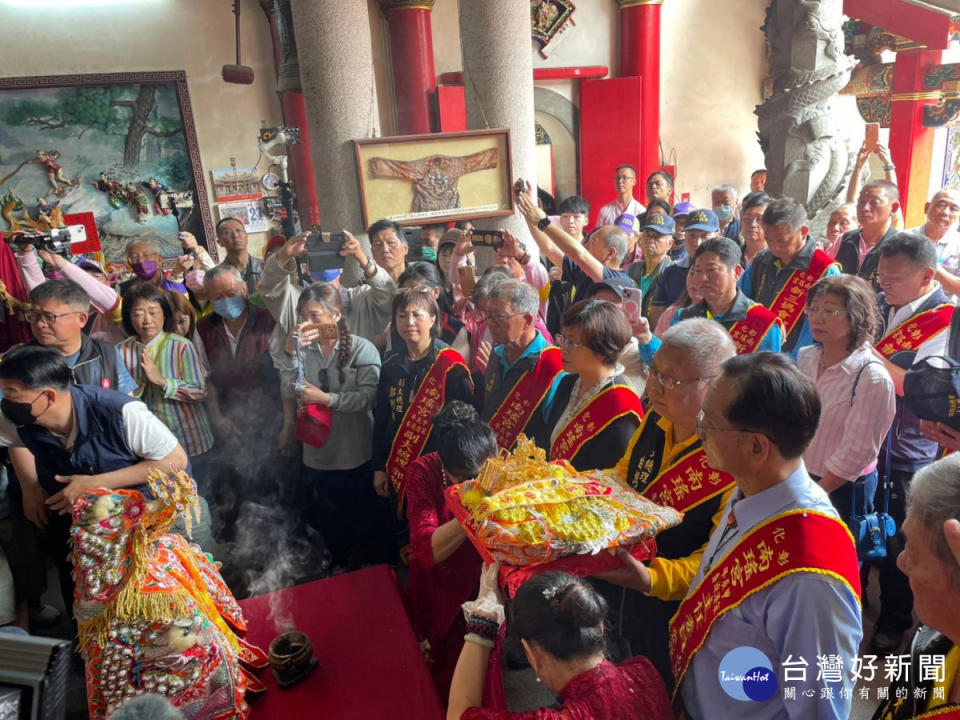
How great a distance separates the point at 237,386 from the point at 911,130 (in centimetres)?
877

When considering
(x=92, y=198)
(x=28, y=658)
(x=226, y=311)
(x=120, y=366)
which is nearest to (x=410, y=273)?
(x=226, y=311)

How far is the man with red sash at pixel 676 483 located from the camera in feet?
5.59

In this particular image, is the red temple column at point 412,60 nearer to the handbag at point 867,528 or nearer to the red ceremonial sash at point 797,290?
the red ceremonial sash at point 797,290

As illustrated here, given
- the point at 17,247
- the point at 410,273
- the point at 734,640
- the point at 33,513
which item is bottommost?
the point at 33,513

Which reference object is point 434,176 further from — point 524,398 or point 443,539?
point 443,539

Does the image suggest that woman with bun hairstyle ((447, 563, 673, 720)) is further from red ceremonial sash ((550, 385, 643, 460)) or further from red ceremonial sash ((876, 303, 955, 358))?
red ceremonial sash ((876, 303, 955, 358))

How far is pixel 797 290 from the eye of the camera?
11.8 ft

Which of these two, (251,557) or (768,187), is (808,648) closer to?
(251,557)

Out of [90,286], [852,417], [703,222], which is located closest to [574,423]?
[852,417]

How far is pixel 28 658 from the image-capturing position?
645 mm

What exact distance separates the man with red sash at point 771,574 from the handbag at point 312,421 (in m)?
2.01

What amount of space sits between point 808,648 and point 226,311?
125 inches

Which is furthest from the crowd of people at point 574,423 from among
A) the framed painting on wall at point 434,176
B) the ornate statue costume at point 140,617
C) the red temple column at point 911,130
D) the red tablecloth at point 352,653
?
the red temple column at point 911,130

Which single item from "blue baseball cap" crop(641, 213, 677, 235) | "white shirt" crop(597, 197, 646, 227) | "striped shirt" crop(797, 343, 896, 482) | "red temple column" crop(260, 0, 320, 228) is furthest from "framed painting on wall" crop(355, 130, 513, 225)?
"striped shirt" crop(797, 343, 896, 482)
